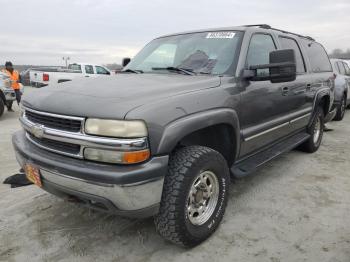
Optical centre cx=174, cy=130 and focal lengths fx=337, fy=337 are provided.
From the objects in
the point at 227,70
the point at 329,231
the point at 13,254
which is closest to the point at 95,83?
the point at 227,70

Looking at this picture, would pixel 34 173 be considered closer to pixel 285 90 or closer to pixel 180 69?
pixel 180 69

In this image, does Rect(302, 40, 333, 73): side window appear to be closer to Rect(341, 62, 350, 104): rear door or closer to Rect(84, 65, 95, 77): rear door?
Rect(341, 62, 350, 104): rear door

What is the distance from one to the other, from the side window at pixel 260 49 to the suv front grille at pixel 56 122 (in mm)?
1908

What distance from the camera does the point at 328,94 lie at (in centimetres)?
570

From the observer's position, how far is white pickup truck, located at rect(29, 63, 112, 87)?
17078 mm

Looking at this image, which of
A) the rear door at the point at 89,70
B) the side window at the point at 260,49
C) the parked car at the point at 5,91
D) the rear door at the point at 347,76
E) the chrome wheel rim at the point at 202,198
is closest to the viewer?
the chrome wheel rim at the point at 202,198

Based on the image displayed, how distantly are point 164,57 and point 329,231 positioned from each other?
96.0 inches

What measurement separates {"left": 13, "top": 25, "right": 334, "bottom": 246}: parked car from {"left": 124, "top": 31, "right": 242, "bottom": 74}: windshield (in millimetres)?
14

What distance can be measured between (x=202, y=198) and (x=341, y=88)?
25.1 feet

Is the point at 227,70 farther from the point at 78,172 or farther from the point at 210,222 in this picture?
the point at 78,172

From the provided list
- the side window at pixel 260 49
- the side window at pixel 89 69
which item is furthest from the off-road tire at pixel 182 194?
the side window at pixel 89 69

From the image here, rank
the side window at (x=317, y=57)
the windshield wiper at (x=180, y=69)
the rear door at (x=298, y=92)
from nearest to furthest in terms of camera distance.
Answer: the windshield wiper at (x=180, y=69), the rear door at (x=298, y=92), the side window at (x=317, y=57)

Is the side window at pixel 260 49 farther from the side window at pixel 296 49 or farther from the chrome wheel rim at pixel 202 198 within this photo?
the chrome wheel rim at pixel 202 198

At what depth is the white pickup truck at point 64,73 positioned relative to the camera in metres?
17.1
